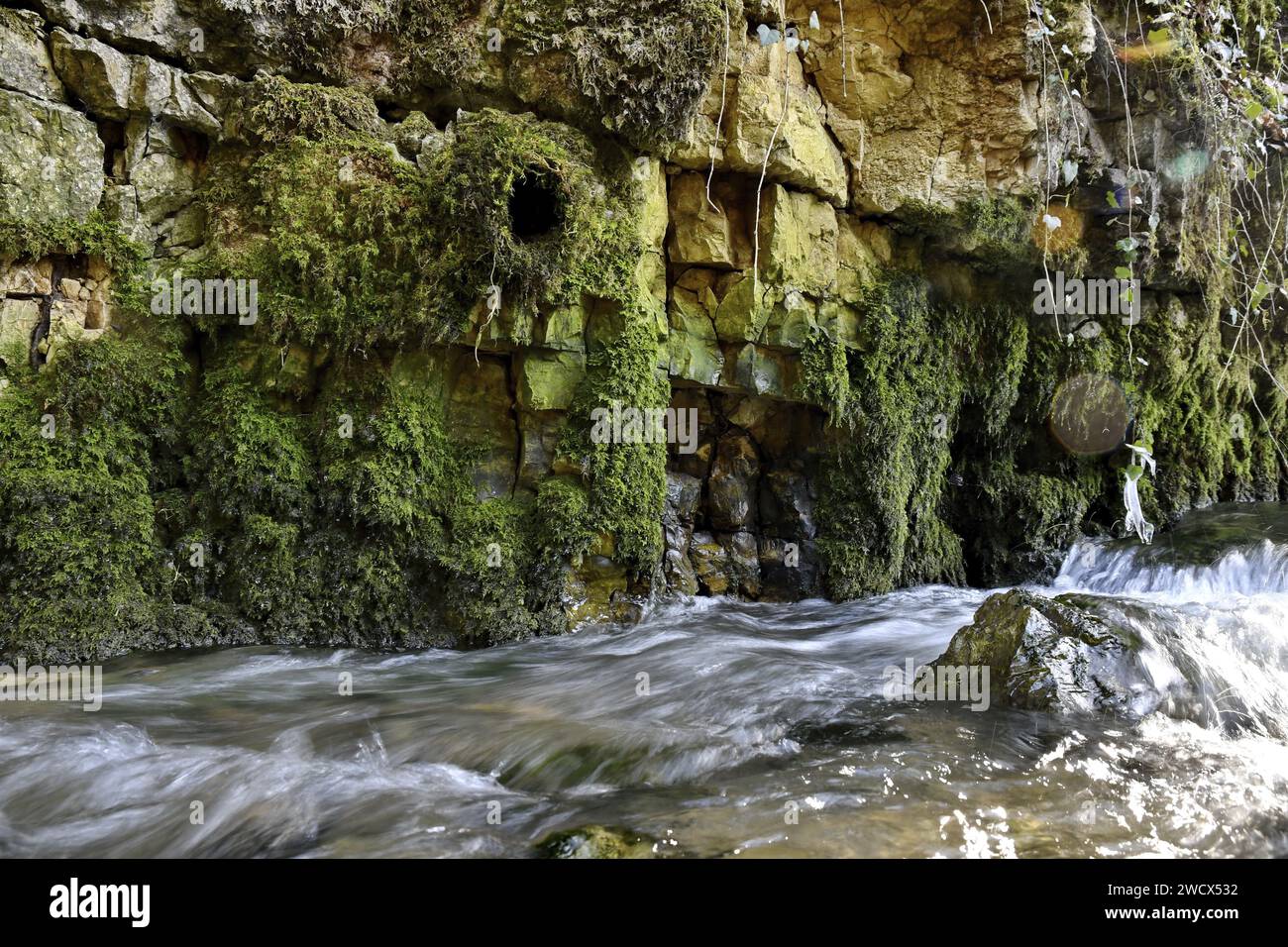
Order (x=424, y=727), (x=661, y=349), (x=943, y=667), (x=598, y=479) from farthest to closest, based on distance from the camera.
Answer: (x=661, y=349), (x=598, y=479), (x=943, y=667), (x=424, y=727)

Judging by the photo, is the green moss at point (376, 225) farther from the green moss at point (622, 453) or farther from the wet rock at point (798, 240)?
the wet rock at point (798, 240)

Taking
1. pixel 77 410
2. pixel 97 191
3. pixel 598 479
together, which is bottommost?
pixel 598 479

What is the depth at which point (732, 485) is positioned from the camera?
6.78 metres

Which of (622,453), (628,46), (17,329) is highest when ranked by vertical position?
(628,46)

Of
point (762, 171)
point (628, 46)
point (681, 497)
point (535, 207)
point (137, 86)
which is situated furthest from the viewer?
point (681, 497)

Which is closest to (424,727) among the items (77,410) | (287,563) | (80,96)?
(287,563)

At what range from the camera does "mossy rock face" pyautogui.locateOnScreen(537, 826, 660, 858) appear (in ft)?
7.72

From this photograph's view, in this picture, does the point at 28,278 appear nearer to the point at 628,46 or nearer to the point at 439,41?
the point at 439,41

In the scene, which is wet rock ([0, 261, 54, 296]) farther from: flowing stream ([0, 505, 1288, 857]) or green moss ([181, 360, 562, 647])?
flowing stream ([0, 505, 1288, 857])

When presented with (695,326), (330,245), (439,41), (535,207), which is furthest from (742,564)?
(439,41)

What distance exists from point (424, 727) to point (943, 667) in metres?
2.69

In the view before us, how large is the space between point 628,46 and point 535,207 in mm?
1270
